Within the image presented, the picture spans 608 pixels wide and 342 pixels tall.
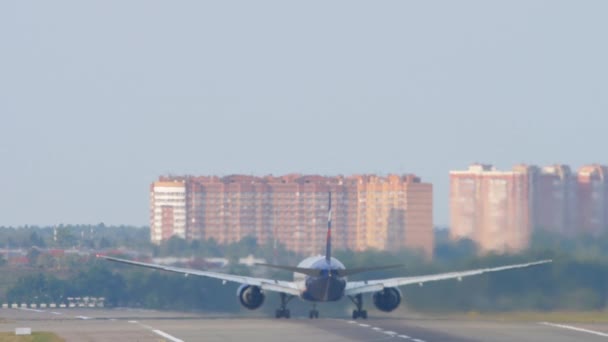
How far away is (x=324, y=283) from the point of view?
6975 centimetres

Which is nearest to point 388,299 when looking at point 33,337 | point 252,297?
point 252,297

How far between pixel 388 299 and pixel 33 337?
2127 centimetres

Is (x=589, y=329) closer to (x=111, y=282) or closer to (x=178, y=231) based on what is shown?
(x=111, y=282)

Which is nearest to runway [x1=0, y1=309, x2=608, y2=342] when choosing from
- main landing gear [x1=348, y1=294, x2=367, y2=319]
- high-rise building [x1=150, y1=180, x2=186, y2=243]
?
main landing gear [x1=348, y1=294, x2=367, y2=319]

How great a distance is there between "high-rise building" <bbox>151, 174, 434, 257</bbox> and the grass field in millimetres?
26796

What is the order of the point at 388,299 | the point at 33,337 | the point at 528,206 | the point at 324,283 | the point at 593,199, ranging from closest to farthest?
the point at 33,337
the point at 324,283
the point at 388,299
the point at 528,206
the point at 593,199

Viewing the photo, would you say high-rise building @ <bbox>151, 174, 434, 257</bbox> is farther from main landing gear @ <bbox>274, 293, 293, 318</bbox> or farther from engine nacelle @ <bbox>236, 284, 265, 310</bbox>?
engine nacelle @ <bbox>236, 284, 265, 310</bbox>

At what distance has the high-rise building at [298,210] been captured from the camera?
88312 mm

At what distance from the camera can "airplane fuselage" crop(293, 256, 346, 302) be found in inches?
2744

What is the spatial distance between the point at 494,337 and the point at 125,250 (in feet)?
134

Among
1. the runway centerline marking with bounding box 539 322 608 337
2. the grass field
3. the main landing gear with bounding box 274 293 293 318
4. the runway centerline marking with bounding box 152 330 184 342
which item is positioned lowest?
the grass field

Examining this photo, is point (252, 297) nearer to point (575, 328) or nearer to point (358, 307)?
point (358, 307)

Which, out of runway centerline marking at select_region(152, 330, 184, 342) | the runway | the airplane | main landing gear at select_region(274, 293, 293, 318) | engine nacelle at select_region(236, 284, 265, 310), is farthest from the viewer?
main landing gear at select_region(274, 293, 293, 318)

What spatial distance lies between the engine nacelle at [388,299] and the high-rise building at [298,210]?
6.92m
